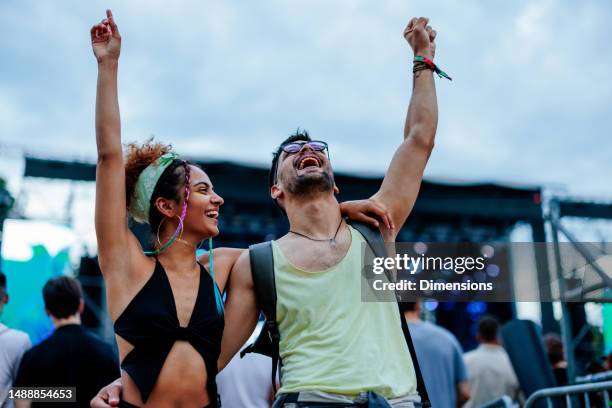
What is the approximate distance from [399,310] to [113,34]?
5.12ft

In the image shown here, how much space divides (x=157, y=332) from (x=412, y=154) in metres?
1.30

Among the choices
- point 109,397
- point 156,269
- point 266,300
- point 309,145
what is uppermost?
point 309,145

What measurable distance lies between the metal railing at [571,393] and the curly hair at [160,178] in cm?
263

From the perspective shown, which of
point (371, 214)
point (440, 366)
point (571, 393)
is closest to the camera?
point (371, 214)

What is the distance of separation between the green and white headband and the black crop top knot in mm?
334

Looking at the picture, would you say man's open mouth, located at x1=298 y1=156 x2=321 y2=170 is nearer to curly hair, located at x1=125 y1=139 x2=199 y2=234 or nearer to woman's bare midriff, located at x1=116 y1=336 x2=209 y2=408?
curly hair, located at x1=125 y1=139 x2=199 y2=234

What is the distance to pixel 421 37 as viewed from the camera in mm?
2953

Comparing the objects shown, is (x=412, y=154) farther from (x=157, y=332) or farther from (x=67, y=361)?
(x=67, y=361)

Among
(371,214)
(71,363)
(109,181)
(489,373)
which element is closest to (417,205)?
(489,373)

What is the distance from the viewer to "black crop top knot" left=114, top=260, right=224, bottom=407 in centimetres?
207

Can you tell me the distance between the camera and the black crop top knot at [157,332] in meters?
2.07

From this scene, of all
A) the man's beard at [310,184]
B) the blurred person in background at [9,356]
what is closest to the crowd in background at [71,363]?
the blurred person in background at [9,356]

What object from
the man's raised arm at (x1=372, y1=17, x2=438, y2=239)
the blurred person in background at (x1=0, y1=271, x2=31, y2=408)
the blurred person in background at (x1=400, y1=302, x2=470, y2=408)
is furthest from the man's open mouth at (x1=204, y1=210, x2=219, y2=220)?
the blurred person in background at (x1=400, y1=302, x2=470, y2=408)

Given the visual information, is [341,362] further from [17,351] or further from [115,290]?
[17,351]
